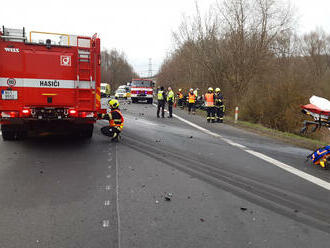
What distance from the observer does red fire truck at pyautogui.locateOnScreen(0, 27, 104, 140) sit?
7.81 metres

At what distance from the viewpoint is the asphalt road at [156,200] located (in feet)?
11.1

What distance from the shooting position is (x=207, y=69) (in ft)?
85.3

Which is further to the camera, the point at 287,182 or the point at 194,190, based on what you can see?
the point at 287,182

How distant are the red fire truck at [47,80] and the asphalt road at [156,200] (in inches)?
36.9

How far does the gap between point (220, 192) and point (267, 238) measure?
59.0 inches

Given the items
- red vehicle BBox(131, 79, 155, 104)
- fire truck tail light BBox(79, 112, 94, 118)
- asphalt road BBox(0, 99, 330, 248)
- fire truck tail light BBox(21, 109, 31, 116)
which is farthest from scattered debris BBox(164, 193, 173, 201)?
red vehicle BBox(131, 79, 155, 104)

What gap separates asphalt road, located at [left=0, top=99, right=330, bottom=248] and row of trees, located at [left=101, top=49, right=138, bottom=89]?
89.1 meters

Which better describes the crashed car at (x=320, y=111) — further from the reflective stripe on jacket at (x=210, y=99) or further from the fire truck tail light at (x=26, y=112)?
the reflective stripe on jacket at (x=210, y=99)

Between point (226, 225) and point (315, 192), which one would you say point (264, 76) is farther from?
point (226, 225)

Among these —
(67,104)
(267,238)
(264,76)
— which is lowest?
(267,238)

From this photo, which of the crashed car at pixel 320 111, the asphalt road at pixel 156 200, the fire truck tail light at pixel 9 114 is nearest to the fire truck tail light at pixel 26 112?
the fire truck tail light at pixel 9 114

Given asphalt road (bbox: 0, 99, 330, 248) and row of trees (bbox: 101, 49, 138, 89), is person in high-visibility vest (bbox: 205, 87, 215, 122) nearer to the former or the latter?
asphalt road (bbox: 0, 99, 330, 248)

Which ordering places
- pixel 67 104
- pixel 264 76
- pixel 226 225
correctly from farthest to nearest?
pixel 264 76
pixel 67 104
pixel 226 225

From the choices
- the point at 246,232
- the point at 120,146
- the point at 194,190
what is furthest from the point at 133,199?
the point at 120,146
